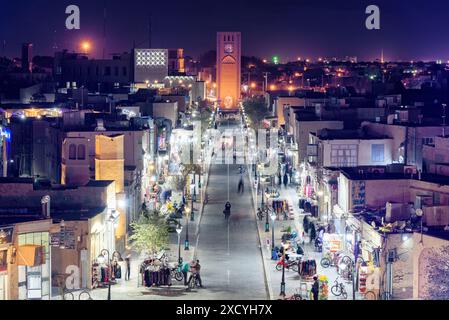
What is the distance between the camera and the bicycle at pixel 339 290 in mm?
14120

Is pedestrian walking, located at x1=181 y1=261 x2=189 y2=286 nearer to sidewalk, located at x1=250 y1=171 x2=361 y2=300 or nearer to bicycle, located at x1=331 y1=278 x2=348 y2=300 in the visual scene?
sidewalk, located at x1=250 y1=171 x2=361 y2=300

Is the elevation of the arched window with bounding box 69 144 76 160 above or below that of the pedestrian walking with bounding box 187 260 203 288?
above

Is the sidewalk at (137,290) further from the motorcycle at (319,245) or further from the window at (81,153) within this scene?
the window at (81,153)

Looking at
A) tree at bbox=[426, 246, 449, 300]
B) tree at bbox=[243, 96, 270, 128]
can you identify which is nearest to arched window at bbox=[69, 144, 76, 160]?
tree at bbox=[426, 246, 449, 300]

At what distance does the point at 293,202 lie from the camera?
25688mm

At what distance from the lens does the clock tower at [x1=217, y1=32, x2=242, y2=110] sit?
78.4m

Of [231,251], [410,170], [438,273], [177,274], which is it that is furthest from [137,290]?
[410,170]

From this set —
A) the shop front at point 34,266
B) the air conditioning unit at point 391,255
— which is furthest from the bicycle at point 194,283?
the air conditioning unit at point 391,255

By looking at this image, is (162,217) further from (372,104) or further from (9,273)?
(372,104)

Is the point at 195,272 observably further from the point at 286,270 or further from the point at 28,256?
the point at 28,256

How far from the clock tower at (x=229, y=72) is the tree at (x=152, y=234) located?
60803mm

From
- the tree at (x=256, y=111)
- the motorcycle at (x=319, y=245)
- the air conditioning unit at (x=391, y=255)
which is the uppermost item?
the tree at (x=256, y=111)

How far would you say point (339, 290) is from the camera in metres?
14.3

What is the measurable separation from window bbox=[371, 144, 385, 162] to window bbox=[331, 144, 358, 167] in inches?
16.2
